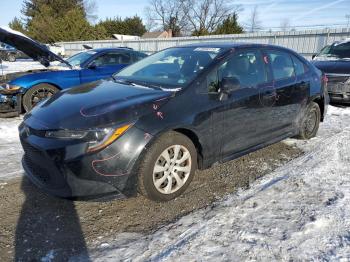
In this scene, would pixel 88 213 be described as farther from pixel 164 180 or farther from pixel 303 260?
pixel 303 260

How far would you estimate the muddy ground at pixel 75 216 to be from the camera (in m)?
2.78

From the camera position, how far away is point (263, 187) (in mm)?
3834

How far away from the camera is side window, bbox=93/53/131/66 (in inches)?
322

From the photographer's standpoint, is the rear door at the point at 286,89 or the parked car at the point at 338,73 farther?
the parked car at the point at 338,73

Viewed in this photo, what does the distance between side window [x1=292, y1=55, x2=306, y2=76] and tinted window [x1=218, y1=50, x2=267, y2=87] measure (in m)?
0.91

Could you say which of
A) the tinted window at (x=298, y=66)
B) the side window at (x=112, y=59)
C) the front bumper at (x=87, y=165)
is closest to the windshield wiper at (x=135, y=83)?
the front bumper at (x=87, y=165)

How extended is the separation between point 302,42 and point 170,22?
47229 millimetres

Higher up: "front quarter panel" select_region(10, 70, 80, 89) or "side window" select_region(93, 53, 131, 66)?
"side window" select_region(93, 53, 131, 66)

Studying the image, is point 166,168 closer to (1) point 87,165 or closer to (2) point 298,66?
(1) point 87,165

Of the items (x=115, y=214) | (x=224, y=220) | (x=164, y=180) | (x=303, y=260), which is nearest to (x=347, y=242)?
(x=303, y=260)

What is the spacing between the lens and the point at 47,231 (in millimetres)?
2986

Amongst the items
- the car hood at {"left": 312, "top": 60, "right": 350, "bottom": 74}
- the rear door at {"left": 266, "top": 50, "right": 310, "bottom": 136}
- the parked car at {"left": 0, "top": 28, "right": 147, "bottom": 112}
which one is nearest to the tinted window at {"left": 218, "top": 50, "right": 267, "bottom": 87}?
the rear door at {"left": 266, "top": 50, "right": 310, "bottom": 136}

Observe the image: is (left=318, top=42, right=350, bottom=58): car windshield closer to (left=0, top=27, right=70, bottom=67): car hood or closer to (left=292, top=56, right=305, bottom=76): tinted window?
(left=292, top=56, right=305, bottom=76): tinted window

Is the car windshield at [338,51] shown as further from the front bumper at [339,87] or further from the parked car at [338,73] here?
the front bumper at [339,87]
